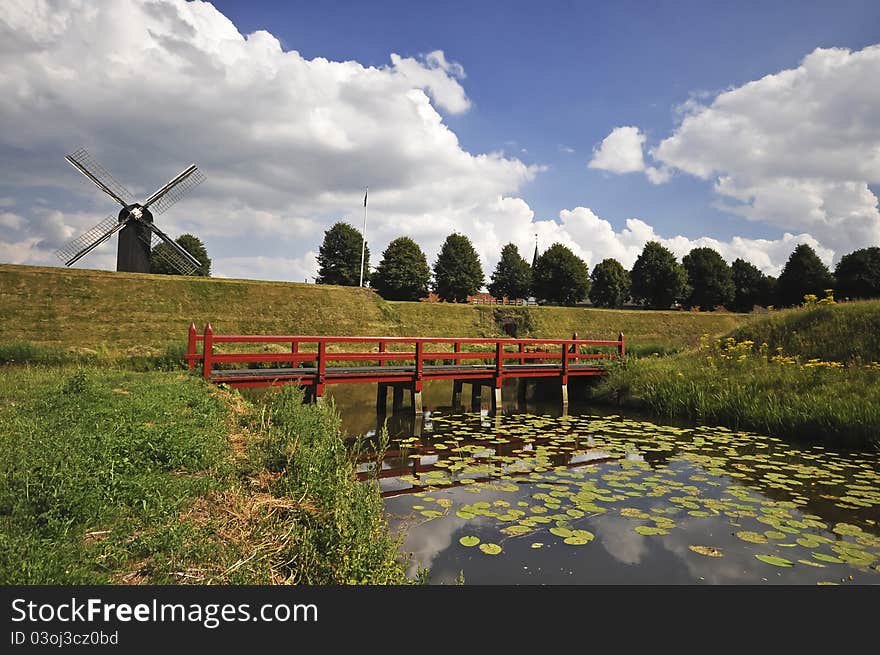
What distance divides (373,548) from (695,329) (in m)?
48.8

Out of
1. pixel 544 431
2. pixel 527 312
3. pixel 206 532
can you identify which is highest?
pixel 527 312

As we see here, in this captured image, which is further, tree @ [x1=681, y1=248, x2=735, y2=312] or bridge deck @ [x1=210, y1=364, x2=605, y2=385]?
tree @ [x1=681, y1=248, x2=735, y2=312]

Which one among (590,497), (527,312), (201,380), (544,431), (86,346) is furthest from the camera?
(527,312)

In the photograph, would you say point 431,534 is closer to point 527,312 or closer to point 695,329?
point 527,312

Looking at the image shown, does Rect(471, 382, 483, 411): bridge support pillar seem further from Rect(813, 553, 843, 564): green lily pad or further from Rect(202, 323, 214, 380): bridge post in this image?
Rect(813, 553, 843, 564): green lily pad

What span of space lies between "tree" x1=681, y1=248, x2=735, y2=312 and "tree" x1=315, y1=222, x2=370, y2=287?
37.9 meters

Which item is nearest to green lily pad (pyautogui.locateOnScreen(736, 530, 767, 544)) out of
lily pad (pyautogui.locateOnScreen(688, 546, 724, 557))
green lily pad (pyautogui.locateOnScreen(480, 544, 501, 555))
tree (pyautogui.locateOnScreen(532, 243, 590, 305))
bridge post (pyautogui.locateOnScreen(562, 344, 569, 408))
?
lily pad (pyautogui.locateOnScreen(688, 546, 724, 557))

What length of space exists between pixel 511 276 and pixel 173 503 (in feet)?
187

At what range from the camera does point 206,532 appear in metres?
3.92

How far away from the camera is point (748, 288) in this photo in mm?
61375

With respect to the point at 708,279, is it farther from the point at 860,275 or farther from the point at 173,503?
the point at 173,503

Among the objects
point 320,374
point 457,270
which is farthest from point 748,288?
point 320,374

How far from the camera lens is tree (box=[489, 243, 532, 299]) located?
59500mm
